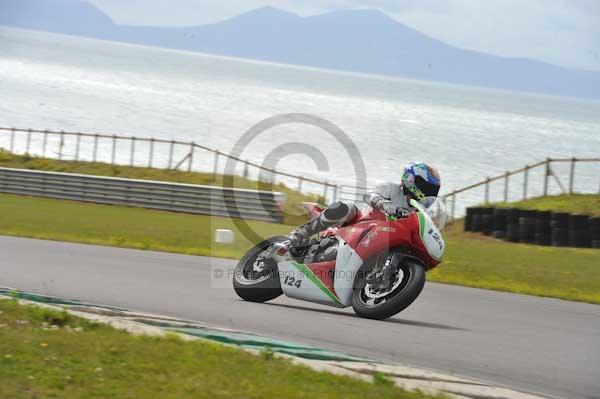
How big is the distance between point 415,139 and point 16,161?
283 feet

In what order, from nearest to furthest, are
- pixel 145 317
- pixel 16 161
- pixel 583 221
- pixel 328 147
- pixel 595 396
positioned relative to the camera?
pixel 595 396, pixel 145 317, pixel 583 221, pixel 16 161, pixel 328 147

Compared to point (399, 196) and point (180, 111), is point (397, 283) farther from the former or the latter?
point (180, 111)

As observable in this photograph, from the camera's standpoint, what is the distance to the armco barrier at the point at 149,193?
85.1ft

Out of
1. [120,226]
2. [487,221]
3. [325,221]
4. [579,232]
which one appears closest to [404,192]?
[325,221]

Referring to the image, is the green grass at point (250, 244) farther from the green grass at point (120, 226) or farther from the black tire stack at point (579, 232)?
the black tire stack at point (579, 232)

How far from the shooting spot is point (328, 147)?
93.8m

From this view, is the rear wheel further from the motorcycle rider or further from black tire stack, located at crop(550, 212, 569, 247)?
black tire stack, located at crop(550, 212, 569, 247)

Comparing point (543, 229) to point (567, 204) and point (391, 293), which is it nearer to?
point (567, 204)

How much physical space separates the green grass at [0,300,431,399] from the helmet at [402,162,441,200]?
2.62m

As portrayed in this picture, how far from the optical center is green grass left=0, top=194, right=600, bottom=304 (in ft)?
50.0

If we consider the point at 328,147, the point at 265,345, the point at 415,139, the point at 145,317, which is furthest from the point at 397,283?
the point at 415,139

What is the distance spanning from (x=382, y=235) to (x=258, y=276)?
6.25ft

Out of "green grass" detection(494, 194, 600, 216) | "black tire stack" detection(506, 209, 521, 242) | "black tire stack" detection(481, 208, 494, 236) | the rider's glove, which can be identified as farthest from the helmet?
"black tire stack" detection(481, 208, 494, 236)

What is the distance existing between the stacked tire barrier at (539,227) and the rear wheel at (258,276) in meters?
13.8
